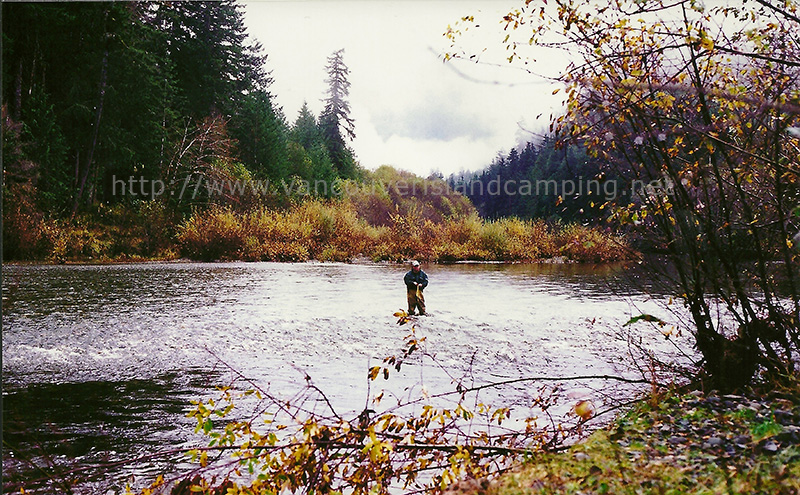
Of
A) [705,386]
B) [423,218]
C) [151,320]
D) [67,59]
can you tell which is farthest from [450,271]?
[67,59]

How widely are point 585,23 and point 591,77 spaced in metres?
0.36

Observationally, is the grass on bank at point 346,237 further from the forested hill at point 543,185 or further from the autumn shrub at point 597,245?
the autumn shrub at point 597,245

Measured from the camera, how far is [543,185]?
547cm

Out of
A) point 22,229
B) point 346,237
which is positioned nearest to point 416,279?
point 346,237

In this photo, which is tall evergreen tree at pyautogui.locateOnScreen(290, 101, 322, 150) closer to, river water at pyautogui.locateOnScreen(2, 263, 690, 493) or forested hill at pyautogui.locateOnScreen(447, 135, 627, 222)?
forested hill at pyautogui.locateOnScreen(447, 135, 627, 222)

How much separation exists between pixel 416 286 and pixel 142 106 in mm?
8229

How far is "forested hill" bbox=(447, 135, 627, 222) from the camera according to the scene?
362 cm

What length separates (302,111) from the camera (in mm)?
5246

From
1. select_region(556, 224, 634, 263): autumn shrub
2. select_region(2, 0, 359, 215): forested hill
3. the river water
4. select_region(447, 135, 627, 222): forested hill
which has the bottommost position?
the river water

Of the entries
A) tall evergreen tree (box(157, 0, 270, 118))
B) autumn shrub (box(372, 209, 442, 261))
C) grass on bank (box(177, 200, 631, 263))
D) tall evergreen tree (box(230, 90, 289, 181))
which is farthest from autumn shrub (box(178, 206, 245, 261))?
tall evergreen tree (box(230, 90, 289, 181))

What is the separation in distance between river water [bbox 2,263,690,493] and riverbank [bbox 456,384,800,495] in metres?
1.03

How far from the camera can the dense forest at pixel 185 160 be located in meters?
5.96

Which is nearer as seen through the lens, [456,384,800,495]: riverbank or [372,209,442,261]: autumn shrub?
[456,384,800,495]: riverbank

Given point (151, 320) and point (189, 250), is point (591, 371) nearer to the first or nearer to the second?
point (151, 320)
